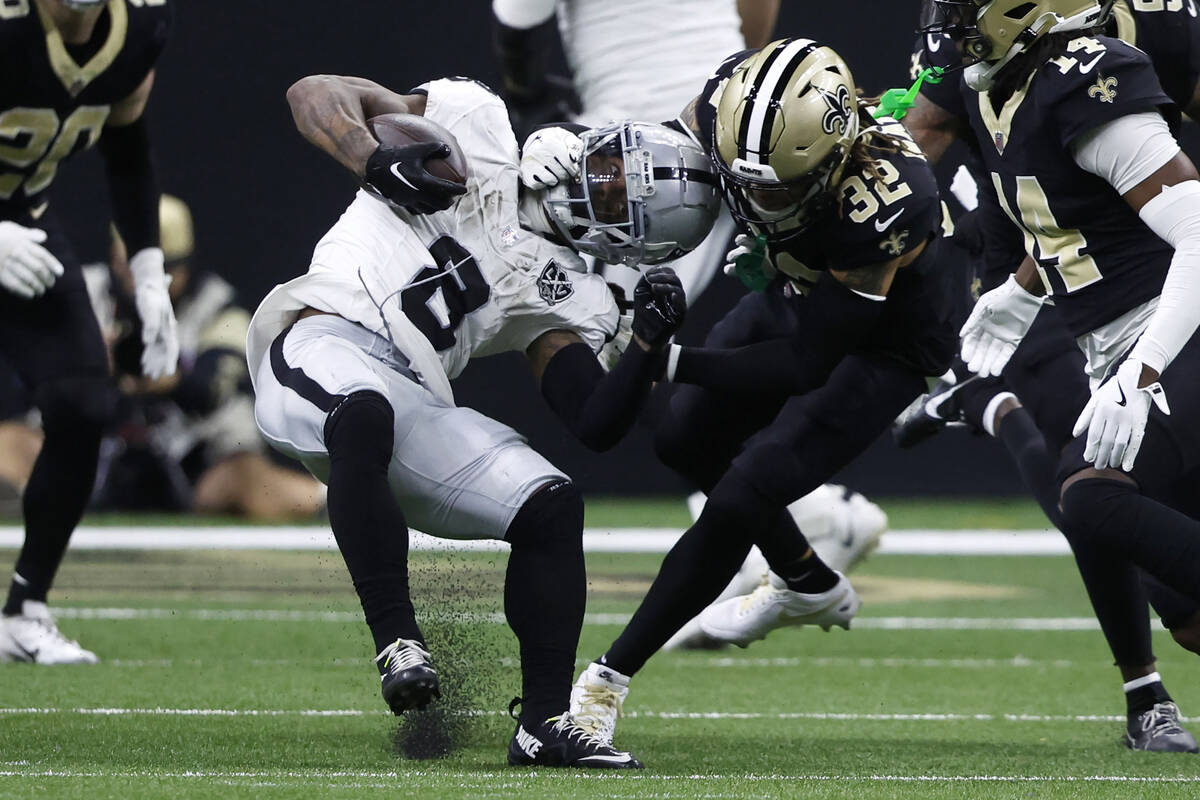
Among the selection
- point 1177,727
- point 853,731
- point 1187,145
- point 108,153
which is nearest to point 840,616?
point 853,731

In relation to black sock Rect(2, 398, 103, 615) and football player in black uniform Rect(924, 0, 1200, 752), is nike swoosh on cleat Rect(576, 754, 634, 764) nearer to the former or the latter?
football player in black uniform Rect(924, 0, 1200, 752)

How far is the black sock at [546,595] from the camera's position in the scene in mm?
3139

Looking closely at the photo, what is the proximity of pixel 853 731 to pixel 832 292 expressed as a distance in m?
1.03

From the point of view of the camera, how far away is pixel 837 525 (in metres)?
4.91

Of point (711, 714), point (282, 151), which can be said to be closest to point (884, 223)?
point (711, 714)

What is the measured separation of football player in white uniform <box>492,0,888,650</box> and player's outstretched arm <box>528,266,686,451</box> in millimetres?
1341

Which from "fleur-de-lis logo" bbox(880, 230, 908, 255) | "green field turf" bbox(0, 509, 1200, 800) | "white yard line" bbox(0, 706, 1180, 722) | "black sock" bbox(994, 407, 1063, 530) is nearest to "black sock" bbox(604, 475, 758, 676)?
"green field turf" bbox(0, 509, 1200, 800)

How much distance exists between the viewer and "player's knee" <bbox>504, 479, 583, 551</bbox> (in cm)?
315

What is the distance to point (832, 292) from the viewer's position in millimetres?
3312

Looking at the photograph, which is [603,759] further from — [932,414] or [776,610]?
[932,414]

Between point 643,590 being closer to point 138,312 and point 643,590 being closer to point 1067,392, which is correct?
point 138,312

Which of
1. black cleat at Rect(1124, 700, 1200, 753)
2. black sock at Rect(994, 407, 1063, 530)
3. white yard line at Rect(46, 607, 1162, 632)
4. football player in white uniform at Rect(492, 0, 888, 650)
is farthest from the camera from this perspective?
white yard line at Rect(46, 607, 1162, 632)

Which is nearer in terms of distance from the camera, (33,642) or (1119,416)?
(1119,416)

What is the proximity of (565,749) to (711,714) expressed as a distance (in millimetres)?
959
